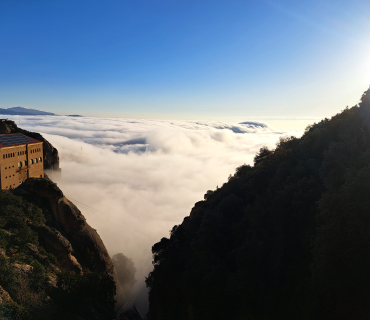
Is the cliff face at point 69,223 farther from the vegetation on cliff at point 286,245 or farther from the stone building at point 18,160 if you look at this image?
the vegetation on cliff at point 286,245

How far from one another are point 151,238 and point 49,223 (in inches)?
2798

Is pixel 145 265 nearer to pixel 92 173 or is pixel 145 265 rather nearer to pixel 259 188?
pixel 259 188

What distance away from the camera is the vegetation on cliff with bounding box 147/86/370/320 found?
47.1 ft

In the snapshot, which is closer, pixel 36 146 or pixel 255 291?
pixel 255 291

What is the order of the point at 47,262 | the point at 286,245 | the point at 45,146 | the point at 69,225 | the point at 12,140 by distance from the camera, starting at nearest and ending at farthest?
the point at 286,245 < the point at 47,262 < the point at 12,140 < the point at 69,225 < the point at 45,146

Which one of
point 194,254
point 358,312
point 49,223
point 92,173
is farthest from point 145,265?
point 92,173

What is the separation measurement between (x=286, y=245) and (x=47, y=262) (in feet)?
72.7

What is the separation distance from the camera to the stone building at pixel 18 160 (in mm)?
30562

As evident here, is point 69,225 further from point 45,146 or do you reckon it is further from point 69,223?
point 45,146

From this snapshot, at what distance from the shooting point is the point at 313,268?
15781 mm

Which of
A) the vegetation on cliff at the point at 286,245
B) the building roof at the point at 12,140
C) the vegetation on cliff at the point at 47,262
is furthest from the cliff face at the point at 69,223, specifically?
the vegetation on cliff at the point at 286,245

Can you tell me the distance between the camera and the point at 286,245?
768 inches

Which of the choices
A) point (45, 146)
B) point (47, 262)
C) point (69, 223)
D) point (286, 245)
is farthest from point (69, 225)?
point (286, 245)

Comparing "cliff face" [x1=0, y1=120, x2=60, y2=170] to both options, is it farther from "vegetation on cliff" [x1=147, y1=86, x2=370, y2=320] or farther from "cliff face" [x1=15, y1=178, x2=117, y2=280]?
"vegetation on cliff" [x1=147, y1=86, x2=370, y2=320]
